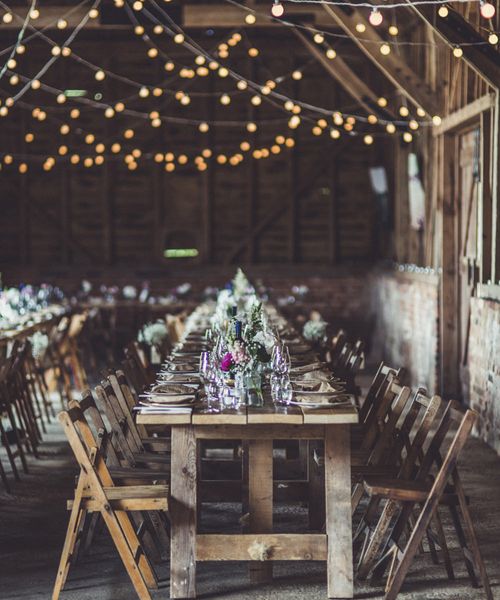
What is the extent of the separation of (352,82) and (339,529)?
379 inches

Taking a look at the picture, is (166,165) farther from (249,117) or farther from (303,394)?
(303,394)

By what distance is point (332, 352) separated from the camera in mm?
8312

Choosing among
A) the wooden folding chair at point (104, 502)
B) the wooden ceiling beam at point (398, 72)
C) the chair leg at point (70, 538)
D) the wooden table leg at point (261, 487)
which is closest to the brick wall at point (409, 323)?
the wooden ceiling beam at point (398, 72)

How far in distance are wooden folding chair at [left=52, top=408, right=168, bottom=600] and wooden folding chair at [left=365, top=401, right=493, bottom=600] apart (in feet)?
3.10

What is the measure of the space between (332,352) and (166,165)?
296 inches

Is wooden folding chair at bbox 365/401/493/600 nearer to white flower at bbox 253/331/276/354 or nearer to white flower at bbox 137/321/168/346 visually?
white flower at bbox 253/331/276/354

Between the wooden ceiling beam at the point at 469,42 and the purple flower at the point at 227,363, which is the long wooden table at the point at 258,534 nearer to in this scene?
the purple flower at the point at 227,363

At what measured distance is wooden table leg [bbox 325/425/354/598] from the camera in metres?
Result: 4.24

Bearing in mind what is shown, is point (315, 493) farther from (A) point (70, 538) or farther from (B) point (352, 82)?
(B) point (352, 82)

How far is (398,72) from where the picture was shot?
410 inches

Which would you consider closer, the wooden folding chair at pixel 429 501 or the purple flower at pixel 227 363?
the wooden folding chair at pixel 429 501

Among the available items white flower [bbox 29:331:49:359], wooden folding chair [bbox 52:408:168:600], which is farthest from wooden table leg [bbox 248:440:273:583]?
white flower [bbox 29:331:49:359]

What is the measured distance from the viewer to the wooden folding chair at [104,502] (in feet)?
13.6

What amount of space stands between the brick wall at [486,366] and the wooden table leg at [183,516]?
11.9ft
